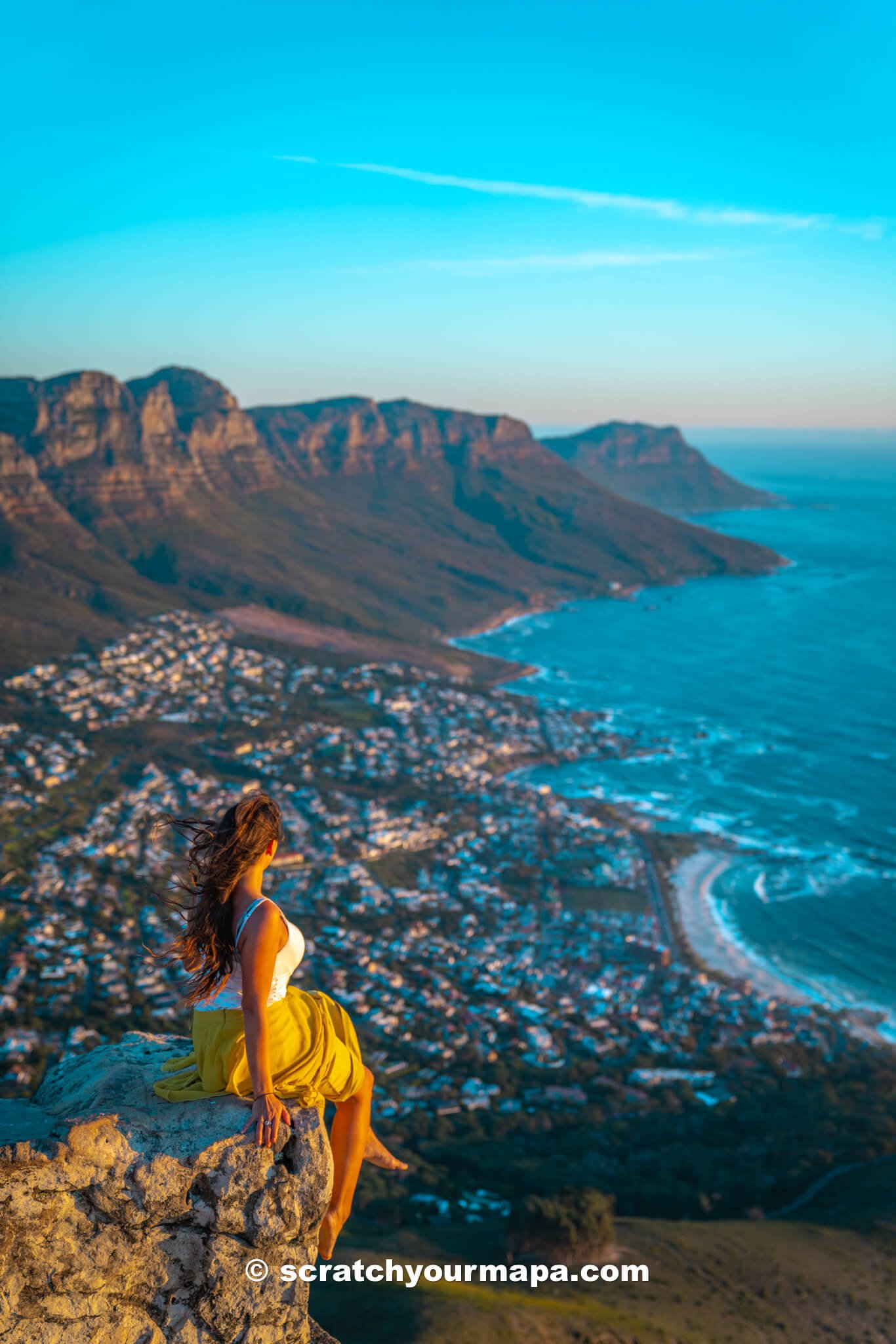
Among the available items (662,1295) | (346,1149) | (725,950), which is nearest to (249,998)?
(346,1149)

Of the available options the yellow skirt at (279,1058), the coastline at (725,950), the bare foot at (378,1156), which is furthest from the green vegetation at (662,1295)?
the coastline at (725,950)

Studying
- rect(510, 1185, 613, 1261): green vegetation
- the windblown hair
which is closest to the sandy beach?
rect(510, 1185, 613, 1261): green vegetation

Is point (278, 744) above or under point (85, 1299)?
under

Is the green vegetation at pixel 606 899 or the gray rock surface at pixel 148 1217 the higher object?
the gray rock surface at pixel 148 1217

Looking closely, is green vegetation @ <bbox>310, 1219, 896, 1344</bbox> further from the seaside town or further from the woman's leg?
the woman's leg

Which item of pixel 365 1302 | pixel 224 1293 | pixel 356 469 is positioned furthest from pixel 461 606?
pixel 224 1293

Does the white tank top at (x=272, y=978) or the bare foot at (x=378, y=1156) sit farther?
the bare foot at (x=378, y=1156)

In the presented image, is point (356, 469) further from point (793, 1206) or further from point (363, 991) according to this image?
point (793, 1206)

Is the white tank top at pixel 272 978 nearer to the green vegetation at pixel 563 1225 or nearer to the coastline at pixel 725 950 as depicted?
the green vegetation at pixel 563 1225
